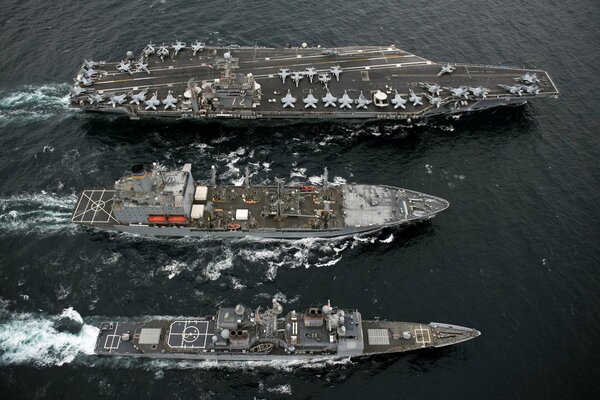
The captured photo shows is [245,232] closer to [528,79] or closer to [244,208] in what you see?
[244,208]

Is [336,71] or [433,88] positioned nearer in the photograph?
[433,88]

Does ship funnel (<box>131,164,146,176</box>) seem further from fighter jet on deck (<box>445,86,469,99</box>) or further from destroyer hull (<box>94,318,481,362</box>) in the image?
fighter jet on deck (<box>445,86,469,99</box>)

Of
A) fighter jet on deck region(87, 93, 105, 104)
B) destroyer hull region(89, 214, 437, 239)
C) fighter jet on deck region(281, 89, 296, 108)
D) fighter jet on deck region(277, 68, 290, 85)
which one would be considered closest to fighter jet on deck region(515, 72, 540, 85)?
destroyer hull region(89, 214, 437, 239)

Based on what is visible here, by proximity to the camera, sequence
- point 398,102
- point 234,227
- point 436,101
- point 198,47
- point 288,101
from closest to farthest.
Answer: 1. point 234,227
2. point 436,101
3. point 398,102
4. point 288,101
5. point 198,47

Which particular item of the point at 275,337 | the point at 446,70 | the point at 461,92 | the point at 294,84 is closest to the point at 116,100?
the point at 294,84

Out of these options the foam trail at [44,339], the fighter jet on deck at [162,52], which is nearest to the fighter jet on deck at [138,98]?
the fighter jet on deck at [162,52]

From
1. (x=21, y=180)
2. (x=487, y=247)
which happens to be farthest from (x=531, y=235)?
(x=21, y=180)
